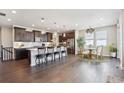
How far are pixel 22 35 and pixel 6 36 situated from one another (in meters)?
1.50

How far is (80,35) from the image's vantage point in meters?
12.8

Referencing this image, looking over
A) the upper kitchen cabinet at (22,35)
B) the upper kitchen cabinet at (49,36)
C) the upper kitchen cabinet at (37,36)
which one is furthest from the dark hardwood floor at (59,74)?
the upper kitchen cabinet at (49,36)

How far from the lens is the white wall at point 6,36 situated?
961 centimetres

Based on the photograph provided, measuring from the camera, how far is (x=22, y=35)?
9531mm

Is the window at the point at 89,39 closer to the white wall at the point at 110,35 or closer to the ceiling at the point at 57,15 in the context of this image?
the white wall at the point at 110,35

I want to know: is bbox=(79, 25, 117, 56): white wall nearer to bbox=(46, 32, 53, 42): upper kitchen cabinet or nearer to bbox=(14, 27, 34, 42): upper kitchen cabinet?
bbox=(46, 32, 53, 42): upper kitchen cabinet

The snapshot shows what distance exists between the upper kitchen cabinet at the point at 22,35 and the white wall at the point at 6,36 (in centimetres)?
141

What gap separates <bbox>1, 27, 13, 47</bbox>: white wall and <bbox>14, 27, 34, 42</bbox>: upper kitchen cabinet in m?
1.41

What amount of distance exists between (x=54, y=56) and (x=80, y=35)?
535cm

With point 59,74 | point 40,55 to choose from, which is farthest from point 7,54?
point 59,74

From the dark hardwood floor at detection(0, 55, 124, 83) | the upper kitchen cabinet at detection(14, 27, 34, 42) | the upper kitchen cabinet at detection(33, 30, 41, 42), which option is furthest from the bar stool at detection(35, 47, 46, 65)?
the upper kitchen cabinet at detection(33, 30, 41, 42)

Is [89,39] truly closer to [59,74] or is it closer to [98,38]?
[98,38]
